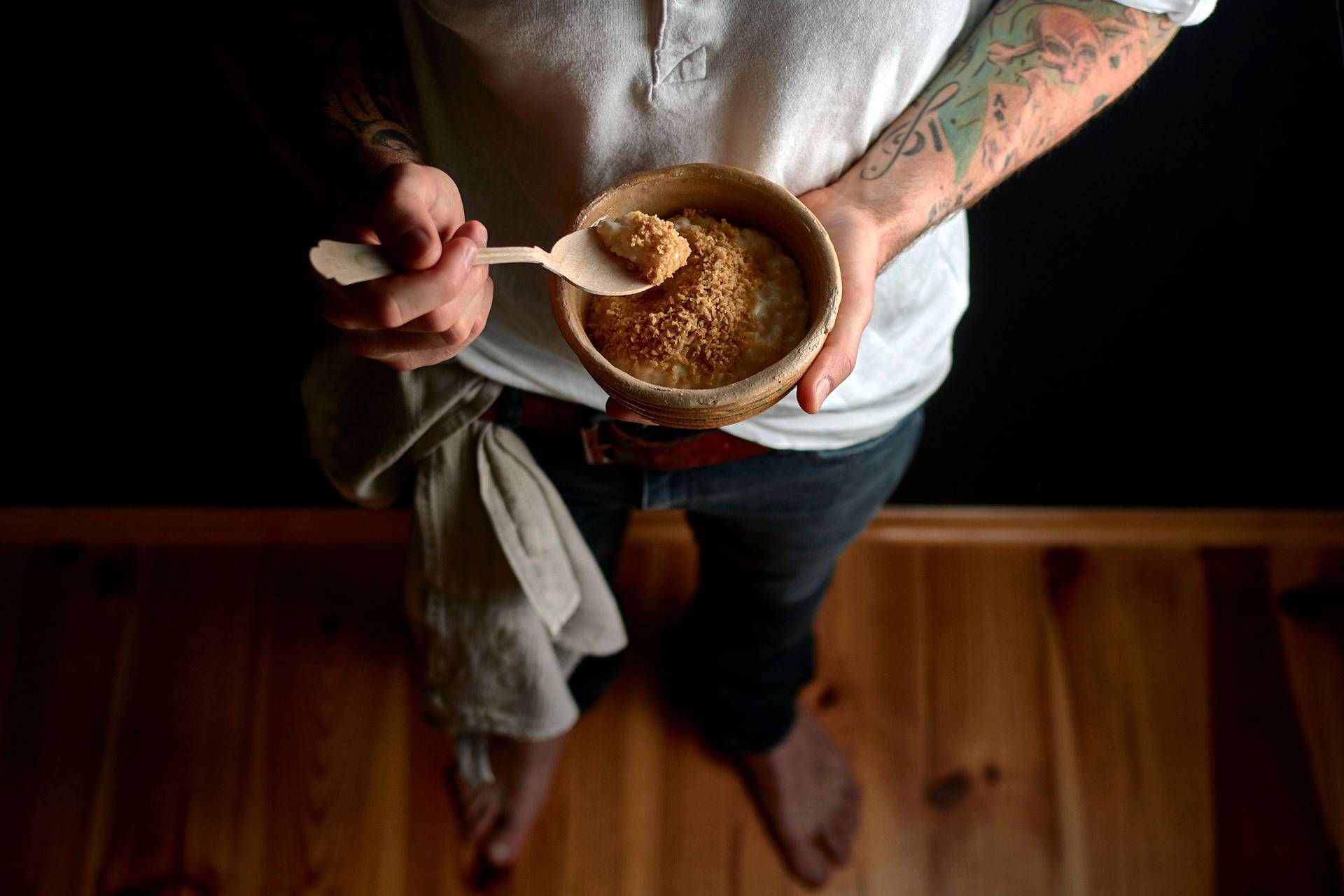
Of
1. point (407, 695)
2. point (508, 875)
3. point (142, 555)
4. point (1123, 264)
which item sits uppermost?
point (1123, 264)

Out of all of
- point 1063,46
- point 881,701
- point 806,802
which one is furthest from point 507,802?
point 1063,46

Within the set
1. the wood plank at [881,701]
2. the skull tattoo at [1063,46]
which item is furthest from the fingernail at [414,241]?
the wood plank at [881,701]

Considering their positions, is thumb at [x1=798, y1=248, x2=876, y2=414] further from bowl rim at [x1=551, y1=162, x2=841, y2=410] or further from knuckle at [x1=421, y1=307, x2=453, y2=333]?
knuckle at [x1=421, y1=307, x2=453, y2=333]

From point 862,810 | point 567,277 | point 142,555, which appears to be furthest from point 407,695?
point 567,277

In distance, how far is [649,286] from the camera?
1.89ft

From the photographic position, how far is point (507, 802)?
1.38 meters

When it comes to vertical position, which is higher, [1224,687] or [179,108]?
[179,108]

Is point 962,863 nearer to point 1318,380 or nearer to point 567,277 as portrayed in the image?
point 1318,380

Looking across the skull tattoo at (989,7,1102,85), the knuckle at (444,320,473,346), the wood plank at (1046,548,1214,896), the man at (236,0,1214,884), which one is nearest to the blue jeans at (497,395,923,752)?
the man at (236,0,1214,884)

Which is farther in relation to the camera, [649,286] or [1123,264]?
[1123,264]

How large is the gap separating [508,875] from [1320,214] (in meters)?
1.33

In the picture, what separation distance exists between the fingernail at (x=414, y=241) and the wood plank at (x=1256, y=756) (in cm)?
143

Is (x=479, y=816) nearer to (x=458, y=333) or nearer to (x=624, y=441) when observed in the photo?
(x=624, y=441)

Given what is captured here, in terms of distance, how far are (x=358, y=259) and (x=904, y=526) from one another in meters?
1.18
